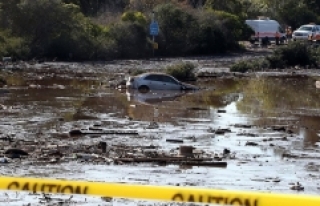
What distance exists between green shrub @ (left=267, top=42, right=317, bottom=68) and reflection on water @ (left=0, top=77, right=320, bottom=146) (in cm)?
1127

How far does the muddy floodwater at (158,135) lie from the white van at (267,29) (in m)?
31.3

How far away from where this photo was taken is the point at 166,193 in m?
4.93

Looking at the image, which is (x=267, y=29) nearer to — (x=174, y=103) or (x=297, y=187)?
(x=174, y=103)

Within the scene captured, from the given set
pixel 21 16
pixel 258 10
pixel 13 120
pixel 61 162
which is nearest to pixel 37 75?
pixel 21 16

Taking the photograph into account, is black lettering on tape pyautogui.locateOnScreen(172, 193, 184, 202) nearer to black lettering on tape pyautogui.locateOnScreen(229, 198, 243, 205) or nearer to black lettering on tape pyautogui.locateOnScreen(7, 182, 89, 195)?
black lettering on tape pyautogui.locateOnScreen(229, 198, 243, 205)

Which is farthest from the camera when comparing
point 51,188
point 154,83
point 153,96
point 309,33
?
point 309,33

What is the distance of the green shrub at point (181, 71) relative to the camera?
44344mm

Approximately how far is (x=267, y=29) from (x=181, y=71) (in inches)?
1274

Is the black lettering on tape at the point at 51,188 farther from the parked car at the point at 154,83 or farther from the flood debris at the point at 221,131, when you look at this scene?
the parked car at the point at 154,83

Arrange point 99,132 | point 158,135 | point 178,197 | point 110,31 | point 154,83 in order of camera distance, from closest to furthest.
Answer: point 178,197, point 99,132, point 158,135, point 154,83, point 110,31

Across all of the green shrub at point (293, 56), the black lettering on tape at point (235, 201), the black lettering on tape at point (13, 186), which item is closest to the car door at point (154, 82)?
the green shrub at point (293, 56)

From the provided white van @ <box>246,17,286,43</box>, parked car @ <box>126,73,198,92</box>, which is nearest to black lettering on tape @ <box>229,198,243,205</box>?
parked car @ <box>126,73,198,92</box>

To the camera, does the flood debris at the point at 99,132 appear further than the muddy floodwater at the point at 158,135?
Yes

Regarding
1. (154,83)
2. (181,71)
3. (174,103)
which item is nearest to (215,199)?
(174,103)
